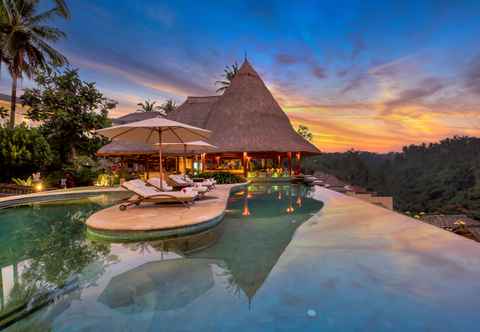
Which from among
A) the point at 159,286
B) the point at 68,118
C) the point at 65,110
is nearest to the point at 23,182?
the point at 68,118

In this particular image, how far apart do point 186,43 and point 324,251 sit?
58.8 ft

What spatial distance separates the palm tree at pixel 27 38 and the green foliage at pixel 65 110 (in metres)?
0.99

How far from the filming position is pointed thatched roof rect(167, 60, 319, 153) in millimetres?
19948

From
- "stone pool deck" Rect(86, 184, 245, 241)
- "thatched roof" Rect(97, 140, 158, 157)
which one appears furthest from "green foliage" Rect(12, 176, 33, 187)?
"stone pool deck" Rect(86, 184, 245, 241)

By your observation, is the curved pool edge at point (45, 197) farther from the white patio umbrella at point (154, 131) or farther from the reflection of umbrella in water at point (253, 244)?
the reflection of umbrella in water at point (253, 244)

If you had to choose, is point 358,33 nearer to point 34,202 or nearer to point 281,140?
point 281,140

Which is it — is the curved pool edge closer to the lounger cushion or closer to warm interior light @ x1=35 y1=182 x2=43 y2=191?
warm interior light @ x1=35 y1=182 x2=43 y2=191

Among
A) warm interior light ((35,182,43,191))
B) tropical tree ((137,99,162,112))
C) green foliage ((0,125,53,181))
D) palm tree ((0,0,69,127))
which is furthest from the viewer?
tropical tree ((137,99,162,112))

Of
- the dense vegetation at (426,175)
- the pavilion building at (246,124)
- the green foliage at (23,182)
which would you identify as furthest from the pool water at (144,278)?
the dense vegetation at (426,175)

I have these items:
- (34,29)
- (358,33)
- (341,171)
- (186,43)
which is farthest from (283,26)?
(341,171)

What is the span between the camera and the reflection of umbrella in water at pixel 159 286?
2.73m

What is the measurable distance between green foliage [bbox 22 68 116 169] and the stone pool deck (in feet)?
48.4

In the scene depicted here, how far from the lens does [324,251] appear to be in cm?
425

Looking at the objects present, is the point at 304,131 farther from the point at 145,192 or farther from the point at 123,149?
the point at 145,192
